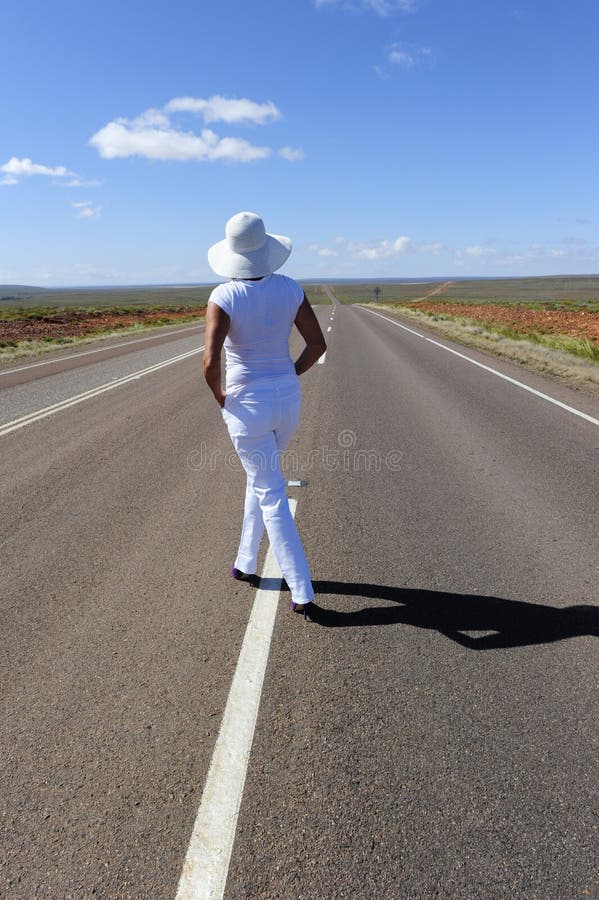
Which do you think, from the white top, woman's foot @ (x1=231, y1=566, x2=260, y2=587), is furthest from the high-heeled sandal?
the white top

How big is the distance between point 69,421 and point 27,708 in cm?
669

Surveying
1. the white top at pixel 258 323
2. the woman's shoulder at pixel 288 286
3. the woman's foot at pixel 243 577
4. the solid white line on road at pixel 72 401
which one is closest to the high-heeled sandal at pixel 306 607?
the woman's foot at pixel 243 577

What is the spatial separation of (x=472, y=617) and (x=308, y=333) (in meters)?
1.88

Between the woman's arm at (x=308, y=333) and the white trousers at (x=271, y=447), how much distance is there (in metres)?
0.28

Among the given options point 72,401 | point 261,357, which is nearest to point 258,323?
point 261,357

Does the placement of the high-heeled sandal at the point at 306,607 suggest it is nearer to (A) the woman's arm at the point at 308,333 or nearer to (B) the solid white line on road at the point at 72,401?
(A) the woman's arm at the point at 308,333

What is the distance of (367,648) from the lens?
10.1ft

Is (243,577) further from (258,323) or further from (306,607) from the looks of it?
(258,323)

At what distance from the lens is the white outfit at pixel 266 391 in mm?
3033

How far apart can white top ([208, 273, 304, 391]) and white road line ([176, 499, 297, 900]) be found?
142cm

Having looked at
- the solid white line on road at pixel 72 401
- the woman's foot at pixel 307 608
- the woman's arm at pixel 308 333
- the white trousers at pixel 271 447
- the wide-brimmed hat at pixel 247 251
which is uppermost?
the wide-brimmed hat at pixel 247 251

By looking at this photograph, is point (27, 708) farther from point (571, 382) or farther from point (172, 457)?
point (571, 382)

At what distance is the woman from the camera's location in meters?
3.02

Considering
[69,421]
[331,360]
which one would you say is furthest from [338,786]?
[331,360]
